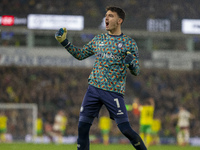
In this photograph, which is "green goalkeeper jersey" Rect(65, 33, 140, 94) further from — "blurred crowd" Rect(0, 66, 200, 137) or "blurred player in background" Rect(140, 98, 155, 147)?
"blurred crowd" Rect(0, 66, 200, 137)

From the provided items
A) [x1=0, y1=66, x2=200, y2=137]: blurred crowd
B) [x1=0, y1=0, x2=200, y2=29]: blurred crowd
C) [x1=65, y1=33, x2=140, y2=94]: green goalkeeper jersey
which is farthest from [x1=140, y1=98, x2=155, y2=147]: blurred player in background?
[x1=0, y1=0, x2=200, y2=29]: blurred crowd

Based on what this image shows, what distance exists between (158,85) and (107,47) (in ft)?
82.6

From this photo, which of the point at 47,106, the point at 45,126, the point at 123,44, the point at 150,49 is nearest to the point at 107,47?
the point at 123,44

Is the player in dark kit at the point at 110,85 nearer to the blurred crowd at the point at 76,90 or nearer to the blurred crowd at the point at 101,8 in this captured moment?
the blurred crowd at the point at 76,90

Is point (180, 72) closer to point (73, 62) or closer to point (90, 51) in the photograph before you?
point (73, 62)

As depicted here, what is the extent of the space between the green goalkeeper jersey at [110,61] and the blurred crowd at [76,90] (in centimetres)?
1998

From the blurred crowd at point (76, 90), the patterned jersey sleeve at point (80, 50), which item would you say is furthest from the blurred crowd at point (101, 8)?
the patterned jersey sleeve at point (80, 50)

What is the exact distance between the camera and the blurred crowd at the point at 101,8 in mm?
26578

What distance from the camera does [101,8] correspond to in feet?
95.2

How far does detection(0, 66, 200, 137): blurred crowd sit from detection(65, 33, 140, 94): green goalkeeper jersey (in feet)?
65.5

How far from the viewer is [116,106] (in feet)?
18.8

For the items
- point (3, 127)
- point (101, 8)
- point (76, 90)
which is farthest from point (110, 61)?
point (101, 8)

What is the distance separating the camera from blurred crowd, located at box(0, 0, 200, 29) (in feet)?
87.2

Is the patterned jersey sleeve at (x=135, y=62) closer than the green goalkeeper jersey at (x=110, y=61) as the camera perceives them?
Yes
